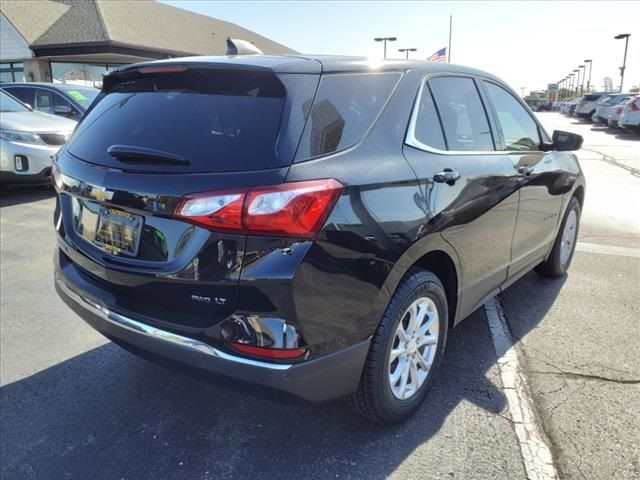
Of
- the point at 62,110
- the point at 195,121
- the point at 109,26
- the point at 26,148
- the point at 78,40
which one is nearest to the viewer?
the point at 195,121

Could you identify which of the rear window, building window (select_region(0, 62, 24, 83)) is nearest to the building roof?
building window (select_region(0, 62, 24, 83))

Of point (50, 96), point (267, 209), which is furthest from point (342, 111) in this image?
point (50, 96)

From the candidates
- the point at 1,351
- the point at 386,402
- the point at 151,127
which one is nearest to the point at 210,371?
the point at 386,402

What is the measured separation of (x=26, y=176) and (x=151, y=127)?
6084 millimetres

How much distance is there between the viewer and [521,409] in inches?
110

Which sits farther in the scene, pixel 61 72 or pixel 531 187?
pixel 61 72

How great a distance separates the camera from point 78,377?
310 centimetres

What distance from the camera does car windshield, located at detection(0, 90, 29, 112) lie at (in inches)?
322

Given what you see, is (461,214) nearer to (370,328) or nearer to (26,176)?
(370,328)

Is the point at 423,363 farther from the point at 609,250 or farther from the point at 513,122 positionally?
the point at 609,250

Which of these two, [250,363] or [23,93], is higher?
[23,93]

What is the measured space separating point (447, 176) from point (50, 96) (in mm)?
9948

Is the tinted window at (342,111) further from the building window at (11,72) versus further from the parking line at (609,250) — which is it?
the building window at (11,72)

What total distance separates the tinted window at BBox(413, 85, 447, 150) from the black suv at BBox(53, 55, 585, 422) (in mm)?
12
